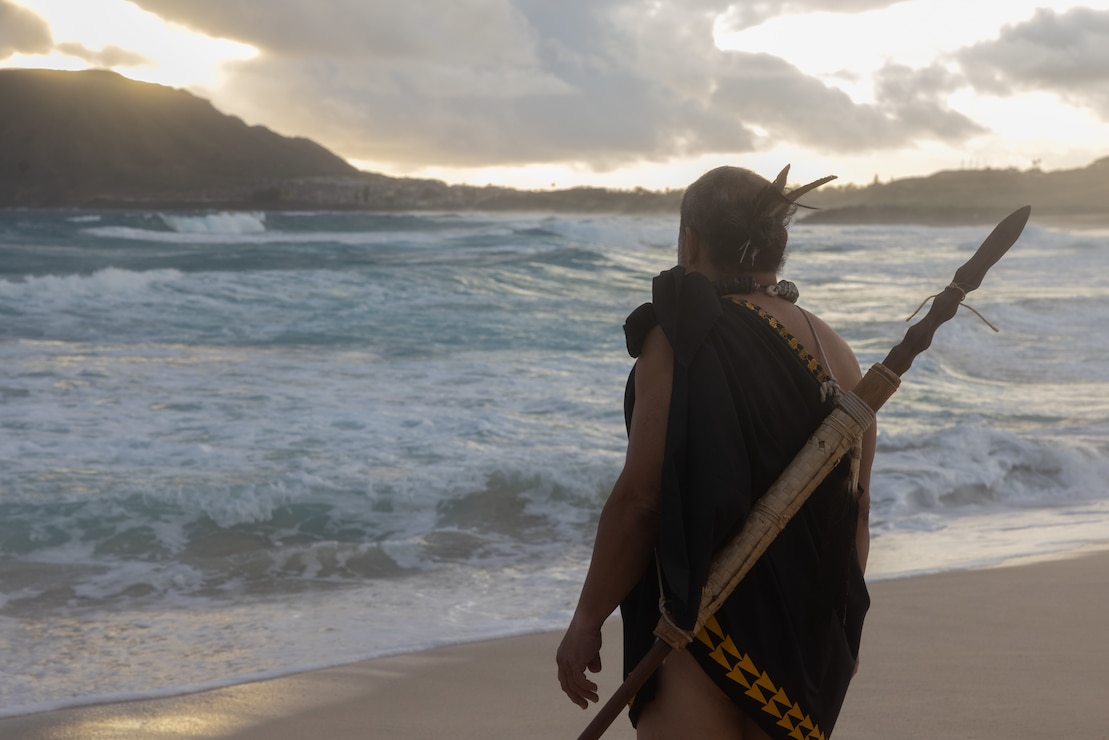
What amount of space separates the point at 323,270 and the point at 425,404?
14.1 meters

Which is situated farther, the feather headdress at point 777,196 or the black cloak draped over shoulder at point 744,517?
the feather headdress at point 777,196

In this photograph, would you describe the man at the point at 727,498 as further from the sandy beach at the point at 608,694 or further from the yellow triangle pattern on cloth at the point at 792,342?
the sandy beach at the point at 608,694

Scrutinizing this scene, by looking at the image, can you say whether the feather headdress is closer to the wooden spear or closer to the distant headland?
the wooden spear

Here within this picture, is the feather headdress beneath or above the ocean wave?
above

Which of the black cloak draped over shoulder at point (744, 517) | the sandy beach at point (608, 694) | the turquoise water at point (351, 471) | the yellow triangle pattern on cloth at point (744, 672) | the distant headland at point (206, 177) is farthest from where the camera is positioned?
the distant headland at point (206, 177)

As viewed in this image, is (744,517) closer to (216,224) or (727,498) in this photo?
(727,498)

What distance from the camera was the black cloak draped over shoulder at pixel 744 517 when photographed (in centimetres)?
178

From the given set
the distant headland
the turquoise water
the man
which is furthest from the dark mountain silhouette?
the man

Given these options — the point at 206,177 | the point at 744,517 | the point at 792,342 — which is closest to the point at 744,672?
the point at 744,517

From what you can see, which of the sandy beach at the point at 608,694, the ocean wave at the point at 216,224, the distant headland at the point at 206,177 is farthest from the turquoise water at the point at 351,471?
the distant headland at the point at 206,177

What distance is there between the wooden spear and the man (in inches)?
1.2

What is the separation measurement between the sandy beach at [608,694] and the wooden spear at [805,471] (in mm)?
1670

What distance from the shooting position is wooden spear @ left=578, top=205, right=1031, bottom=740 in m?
1.84

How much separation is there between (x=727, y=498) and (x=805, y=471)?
16 cm
